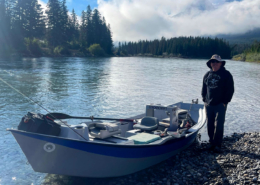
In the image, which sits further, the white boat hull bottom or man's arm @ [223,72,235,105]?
man's arm @ [223,72,235,105]

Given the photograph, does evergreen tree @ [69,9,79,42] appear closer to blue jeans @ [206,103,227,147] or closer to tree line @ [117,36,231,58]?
tree line @ [117,36,231,58]

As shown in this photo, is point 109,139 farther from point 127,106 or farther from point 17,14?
point 17,14

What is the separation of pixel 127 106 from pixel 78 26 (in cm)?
9348

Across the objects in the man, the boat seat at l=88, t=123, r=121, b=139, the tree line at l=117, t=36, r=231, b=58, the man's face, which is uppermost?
the tree line at l=117, t=36, r=231, b=58

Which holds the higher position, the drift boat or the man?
the man

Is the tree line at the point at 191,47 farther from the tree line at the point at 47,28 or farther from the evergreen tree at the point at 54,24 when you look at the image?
the evergreen tree at the point at 54,24

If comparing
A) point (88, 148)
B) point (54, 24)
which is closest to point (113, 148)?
point (88, 148)

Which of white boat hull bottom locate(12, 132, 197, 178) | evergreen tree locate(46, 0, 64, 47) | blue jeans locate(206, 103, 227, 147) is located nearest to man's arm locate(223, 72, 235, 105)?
blue jeans locate(206, 103, 227, 147)

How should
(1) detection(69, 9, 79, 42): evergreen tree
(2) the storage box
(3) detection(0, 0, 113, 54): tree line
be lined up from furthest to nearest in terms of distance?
(1) detection(69, 9, 79, 42): evergreen tree
(3) detection(0, 0, 113, 54): tree line
(2) the storage box

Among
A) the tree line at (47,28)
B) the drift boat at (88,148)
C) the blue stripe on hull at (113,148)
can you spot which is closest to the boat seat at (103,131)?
the drift boat at (88,148)

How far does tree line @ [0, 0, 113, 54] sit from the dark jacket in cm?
5748

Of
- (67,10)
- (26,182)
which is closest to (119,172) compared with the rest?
(26,182)

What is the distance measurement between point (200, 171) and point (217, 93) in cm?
203

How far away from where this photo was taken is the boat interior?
548cm
